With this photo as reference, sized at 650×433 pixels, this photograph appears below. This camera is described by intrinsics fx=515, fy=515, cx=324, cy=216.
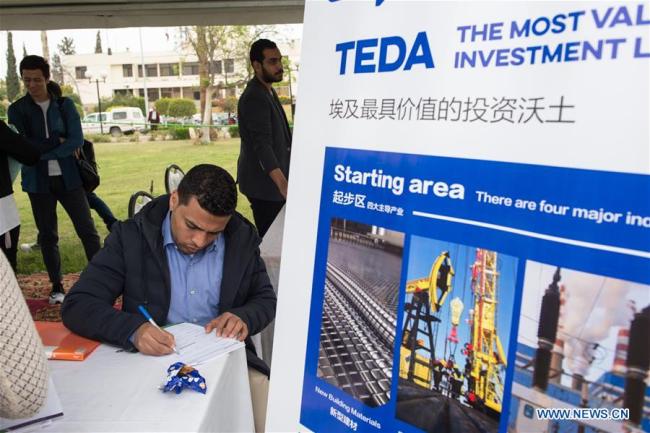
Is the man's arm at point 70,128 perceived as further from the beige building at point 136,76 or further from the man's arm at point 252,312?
the beige building at point 136,76

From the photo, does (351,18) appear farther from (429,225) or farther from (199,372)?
(199,372)

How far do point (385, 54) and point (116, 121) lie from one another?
12.4m

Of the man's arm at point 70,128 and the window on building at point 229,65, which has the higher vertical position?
the window on building at point 229,65

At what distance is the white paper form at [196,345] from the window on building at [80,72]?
14938 mm

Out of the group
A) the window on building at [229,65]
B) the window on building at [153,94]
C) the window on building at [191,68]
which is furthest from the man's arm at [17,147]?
the window on building at [153,94]

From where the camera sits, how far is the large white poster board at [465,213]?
0.66 metres

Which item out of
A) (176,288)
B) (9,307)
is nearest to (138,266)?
(176,288)

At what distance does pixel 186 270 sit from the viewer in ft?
5.53

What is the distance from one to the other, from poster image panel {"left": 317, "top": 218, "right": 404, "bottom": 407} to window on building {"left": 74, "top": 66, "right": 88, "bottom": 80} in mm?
15518

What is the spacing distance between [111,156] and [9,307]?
1122 centimetres

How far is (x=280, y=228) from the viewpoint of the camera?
8.96 feet

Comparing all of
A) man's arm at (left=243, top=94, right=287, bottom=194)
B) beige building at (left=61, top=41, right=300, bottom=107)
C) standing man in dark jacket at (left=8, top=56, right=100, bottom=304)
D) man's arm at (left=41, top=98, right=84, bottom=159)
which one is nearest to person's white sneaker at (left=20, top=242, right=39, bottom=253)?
standing man in dark jacket at (left=8, top=56, right=100, bottom=304)

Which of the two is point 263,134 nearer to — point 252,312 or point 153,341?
point 252,312

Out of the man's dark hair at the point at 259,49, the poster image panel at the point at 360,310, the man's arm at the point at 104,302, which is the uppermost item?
the man's dark hair at the point at 259,49
